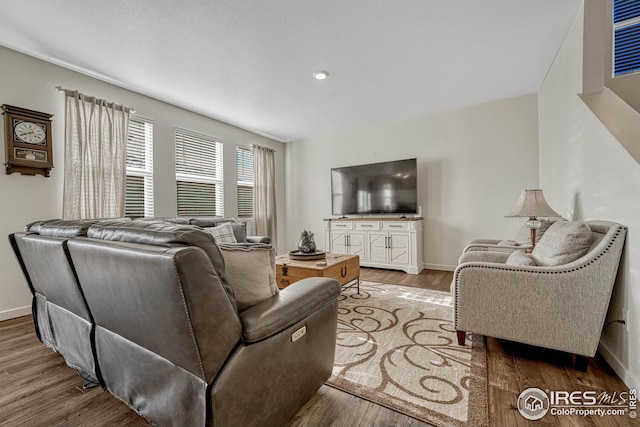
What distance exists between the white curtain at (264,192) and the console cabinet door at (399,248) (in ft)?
7.64

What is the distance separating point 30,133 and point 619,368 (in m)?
4.87

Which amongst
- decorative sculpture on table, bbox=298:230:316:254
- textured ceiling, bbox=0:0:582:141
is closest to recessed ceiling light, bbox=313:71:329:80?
textured ceiling, bbox=0:0:582:141

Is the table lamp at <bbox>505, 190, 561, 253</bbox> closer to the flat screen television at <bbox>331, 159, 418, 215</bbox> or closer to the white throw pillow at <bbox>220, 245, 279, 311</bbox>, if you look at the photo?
the flat screen television at <bbox>331, 159, 418, 215</bbox>

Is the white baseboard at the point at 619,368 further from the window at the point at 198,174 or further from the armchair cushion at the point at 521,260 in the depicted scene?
the window at the point at 198,174

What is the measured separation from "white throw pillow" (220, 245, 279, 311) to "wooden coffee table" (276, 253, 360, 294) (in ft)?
4.27

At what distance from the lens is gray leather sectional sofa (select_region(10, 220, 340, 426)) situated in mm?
888

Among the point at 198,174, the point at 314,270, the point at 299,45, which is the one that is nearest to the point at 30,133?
the point at 198,174

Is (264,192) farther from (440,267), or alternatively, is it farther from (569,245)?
(569,245)

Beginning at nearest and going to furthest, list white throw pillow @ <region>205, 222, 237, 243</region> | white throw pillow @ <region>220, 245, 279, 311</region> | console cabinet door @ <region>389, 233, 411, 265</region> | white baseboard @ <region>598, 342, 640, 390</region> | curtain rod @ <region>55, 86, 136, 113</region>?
white throw pillow @ <region>220, 245, 279, 311</region> < white baseboard @ <region>598, 342, 640, 390</region> < curtain rod @ <region>55, 86, 136, 113</region> < white throw pillow @ <region>205, 222, 237, 243</region> < console cabinet door @ <region>389, 233, 411, 265</region>

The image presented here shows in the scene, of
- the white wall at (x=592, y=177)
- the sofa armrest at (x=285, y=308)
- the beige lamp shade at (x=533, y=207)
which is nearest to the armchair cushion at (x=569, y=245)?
the white wall at (x=592, y=177)

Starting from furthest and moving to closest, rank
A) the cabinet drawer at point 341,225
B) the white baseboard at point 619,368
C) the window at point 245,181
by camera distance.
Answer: the window at point 245,181 → the cabinet drawer at point 341,225 → the white baseboard at point 619,368

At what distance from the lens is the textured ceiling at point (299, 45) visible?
210 centimetres

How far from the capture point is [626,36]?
253 cm

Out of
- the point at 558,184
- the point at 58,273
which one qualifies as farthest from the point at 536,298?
the point at 58,273
